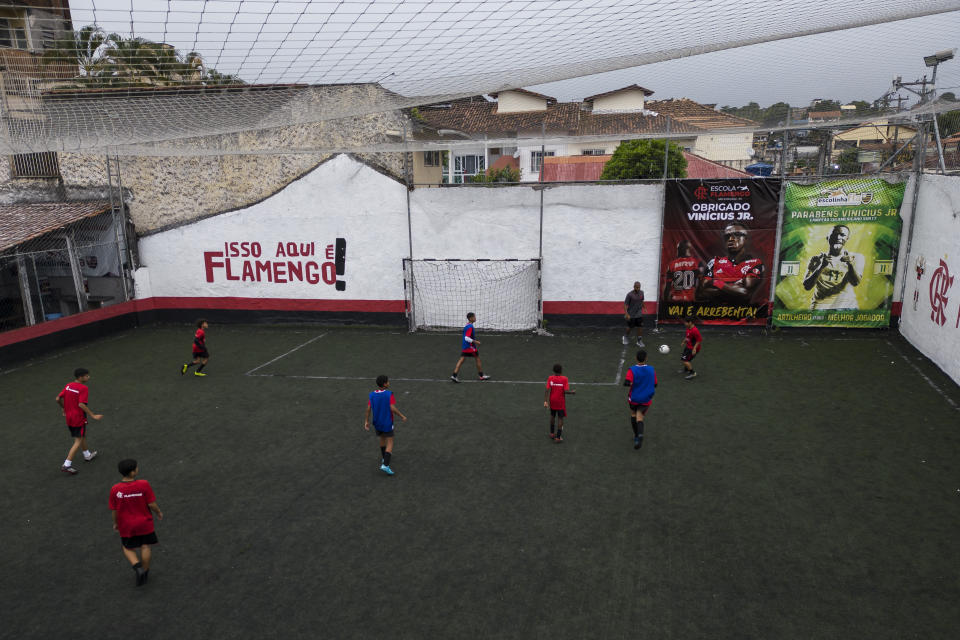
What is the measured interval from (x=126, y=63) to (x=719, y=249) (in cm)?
1352

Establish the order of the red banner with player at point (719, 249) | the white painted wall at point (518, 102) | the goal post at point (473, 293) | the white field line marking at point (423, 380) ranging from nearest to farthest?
the white field line marking at point (423, 380) < the red banner with player at point (719, 249) < the goal post at point (473, 293) < the white painted wall at point (518, 102)

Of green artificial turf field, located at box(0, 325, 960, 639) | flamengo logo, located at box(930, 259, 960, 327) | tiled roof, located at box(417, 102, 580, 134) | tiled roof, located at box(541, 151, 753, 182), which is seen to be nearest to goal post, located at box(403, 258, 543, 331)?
green artificial turf field, located at box(0, 325, 960, 639)

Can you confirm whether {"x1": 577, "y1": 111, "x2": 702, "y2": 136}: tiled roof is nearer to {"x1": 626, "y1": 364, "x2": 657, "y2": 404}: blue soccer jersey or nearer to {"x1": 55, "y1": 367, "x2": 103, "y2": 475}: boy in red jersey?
{"x1": 626, "y1": 364, "x2": 657, "y2": 404}: blue soccer jersey

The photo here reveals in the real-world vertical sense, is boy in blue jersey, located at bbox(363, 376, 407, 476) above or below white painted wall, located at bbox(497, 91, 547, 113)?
below

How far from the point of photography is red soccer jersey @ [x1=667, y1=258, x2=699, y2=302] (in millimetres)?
15766

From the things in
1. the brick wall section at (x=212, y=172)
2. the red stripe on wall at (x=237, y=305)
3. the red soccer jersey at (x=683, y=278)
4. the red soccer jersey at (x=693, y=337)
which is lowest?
the red stripe on wall at (x=237, y=305)

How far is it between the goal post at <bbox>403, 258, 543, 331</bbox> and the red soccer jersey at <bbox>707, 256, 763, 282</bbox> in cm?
463

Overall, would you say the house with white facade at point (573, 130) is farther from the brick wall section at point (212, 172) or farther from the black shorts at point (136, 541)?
the black shorts at point (136, 541)

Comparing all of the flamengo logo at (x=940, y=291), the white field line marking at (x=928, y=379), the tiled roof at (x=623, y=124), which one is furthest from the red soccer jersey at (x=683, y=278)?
the flamengo logo at (x=940, y=291)

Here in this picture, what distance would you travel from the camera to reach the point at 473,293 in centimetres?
1675

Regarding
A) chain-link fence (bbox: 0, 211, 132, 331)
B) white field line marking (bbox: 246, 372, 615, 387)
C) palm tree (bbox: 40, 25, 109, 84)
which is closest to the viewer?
palm tree (bbox: 40, 25, 109, 84)

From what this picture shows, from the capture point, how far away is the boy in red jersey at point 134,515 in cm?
594

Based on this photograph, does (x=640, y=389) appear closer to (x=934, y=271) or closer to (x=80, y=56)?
(x=934, y=271)

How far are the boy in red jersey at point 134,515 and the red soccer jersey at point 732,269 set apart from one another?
1389cm
